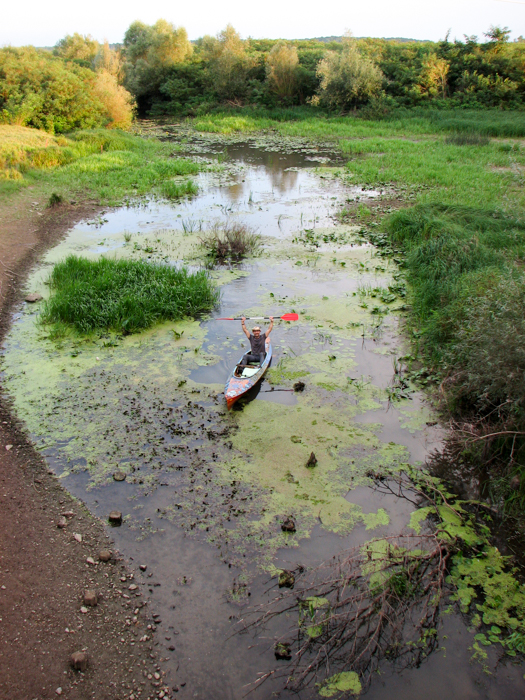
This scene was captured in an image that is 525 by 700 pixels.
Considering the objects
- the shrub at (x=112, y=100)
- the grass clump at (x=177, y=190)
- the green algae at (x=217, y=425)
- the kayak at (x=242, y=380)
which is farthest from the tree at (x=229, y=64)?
the kayak at (x=242, y=380)

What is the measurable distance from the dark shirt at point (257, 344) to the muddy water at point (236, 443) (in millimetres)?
445

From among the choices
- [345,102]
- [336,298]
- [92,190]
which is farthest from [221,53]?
[336,298]

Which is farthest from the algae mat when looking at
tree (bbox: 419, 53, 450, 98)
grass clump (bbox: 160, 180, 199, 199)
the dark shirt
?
tree (bbox: 419, 53, 450, 98)

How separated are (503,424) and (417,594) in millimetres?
2328

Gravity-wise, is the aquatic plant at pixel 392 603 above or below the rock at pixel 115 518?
above

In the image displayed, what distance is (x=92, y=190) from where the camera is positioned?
18156 mm

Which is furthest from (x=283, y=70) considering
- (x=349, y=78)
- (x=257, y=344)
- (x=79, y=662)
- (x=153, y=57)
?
(x=79, y=662)

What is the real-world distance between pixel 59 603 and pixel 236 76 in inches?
1785

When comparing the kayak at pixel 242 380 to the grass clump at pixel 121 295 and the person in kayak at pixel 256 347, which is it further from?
the grass clump at pixel 121 295

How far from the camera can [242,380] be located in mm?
7582

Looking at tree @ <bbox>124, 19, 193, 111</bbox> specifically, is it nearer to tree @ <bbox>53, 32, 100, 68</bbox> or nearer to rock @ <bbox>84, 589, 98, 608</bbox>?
tree @ <bbox>53, 32, 100, 68</bbox>

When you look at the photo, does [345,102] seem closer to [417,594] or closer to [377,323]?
[377,323]

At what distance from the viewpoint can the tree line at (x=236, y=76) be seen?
25.7 metres

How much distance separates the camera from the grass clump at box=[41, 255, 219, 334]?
9.57 meters
